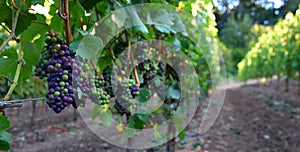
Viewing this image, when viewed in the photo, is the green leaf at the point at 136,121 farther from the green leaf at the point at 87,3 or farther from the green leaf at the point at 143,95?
the green leaf at the point at 87,3

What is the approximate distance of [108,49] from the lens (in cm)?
137

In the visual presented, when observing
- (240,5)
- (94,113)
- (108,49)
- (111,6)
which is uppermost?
(240,5)

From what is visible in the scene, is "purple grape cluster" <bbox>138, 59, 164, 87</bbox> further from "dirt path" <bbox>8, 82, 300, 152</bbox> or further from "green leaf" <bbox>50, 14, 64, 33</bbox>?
"dirt path" <bbox>8, 82, 300, 152</bbox>

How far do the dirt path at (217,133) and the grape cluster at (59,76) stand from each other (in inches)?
139

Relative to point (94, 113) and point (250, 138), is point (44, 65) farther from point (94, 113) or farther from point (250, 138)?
point (250, 138)

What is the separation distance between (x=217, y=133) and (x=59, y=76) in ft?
17.6

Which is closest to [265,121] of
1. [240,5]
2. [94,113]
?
[94,113]

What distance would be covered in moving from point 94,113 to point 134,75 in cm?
66

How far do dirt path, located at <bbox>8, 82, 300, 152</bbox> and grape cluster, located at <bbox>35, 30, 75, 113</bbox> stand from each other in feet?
11.6

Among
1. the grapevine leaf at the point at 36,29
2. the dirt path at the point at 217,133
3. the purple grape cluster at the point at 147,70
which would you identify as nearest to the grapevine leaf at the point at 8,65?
the grapevine leaf at the point at 36,29

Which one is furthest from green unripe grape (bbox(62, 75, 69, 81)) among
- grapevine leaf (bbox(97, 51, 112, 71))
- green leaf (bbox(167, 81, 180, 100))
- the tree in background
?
the tree in background

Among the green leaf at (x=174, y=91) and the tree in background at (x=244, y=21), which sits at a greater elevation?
the tree in background at (x=244, y=21)

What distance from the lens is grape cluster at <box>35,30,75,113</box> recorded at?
2.79 ft

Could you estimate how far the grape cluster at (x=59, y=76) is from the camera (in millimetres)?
852
